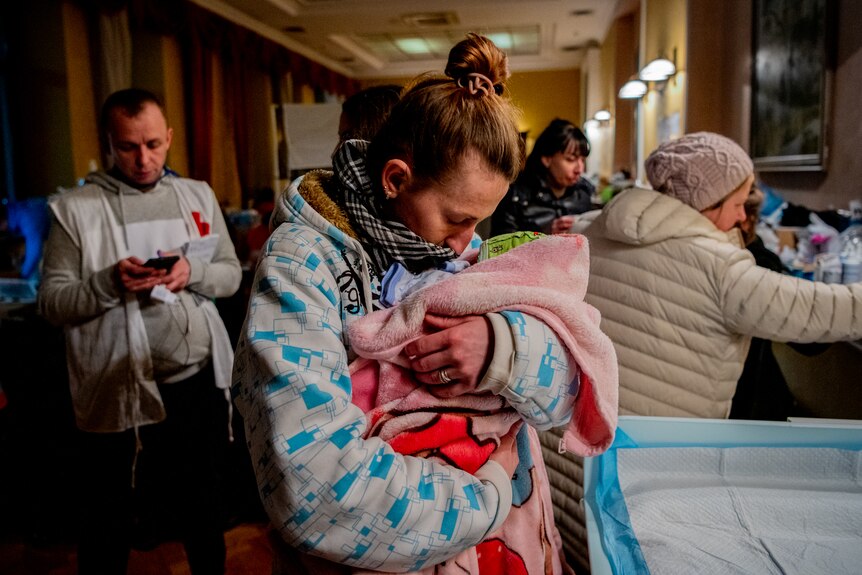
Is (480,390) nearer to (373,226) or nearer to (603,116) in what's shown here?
(373,226)

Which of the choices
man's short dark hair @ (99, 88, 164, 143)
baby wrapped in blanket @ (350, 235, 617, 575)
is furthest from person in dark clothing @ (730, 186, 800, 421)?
man's short dark hair @ (99, 88, 164, 143)

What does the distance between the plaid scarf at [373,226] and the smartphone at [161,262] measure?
1.08m

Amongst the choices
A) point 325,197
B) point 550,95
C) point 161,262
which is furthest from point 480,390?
point 550,95

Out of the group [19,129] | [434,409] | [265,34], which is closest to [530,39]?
[265,34]

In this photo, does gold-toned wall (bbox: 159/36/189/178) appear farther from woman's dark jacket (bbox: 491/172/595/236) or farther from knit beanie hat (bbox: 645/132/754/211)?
knit beanie hat (bbox: 645/132/754/211)

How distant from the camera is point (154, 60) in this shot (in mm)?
6844

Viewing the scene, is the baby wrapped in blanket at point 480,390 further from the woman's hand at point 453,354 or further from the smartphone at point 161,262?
the smartphone at point 161,262

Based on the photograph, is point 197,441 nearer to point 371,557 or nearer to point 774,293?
point 371,557

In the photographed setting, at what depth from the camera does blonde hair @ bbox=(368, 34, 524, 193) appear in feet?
2.75

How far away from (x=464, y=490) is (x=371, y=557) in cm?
13

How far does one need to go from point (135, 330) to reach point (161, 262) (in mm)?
221

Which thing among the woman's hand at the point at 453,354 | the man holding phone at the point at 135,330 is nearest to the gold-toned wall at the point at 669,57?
the man holding phone at the point at 135,330

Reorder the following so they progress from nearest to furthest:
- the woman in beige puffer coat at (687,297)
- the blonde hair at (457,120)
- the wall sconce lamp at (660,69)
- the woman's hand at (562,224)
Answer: the blonde hair at (457,120), the woman in beige puffer coat at (687,297), the woman's hand at (562,224), the wall sconce lamp at (660,69)

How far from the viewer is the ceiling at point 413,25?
8.60 meters
